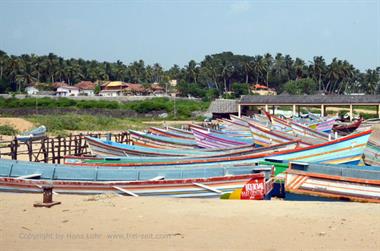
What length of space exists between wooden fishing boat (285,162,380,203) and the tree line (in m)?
75.7

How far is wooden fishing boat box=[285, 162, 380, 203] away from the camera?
1212cm

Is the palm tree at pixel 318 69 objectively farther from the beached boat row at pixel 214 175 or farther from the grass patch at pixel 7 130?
the beached boat row at pixel 214 175

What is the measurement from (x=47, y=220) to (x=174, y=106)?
60.6 metres

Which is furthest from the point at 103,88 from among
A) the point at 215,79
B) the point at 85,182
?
the point at 85,182

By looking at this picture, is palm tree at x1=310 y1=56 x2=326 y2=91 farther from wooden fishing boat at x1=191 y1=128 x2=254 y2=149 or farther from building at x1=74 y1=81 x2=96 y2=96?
wooden fishing boat at x1=191 y1=128 x2=254 y2=149

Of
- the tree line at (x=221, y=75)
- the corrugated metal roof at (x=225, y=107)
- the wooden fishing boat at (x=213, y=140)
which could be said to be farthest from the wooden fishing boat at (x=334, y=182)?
the tree line at (x=221, y=75)

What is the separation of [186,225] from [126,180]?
450cm

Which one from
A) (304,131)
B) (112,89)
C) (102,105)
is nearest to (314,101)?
(304,131)

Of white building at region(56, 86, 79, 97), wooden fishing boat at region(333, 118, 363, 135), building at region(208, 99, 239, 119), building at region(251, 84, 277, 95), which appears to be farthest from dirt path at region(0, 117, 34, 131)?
building at region(251, 84, 277, 95)

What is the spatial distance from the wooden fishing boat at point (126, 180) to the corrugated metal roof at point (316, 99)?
40326mm

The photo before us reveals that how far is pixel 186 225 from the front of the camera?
356 inches

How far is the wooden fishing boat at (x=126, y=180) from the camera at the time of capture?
1248 centimetres

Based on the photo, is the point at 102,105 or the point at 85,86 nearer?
the point at 102,105

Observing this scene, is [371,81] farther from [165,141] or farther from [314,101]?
[165,141]
